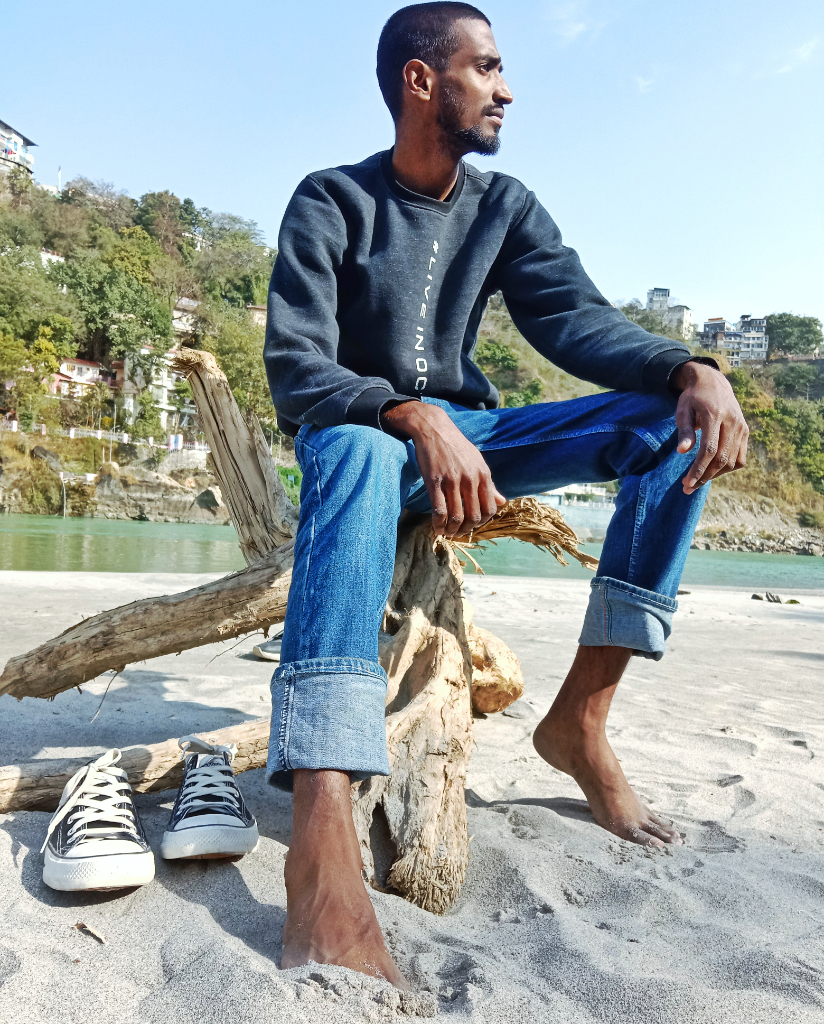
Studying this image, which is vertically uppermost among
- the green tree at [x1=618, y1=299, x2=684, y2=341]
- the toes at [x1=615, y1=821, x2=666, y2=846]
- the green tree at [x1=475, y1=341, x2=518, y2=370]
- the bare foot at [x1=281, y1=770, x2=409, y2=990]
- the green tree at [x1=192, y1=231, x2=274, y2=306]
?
the green tree at [x1=618, y1=299, x2=684, y2=341]

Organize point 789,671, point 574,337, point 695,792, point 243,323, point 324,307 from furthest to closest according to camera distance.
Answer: point 243,323 < point 789,671 < point 695,792 < point 574,337 < point 324,307

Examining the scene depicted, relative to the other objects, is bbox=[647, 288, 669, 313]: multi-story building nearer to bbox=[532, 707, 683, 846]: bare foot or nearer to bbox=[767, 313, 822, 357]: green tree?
bbox=[767, 313, 822, 357]: green tree

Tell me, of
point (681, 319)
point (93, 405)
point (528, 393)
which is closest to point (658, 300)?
point (681, 319)

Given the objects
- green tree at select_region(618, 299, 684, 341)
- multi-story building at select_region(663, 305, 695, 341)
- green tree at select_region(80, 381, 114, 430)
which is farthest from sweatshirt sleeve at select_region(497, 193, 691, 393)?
multi-story building at select_region(663, 305, 695, 341)

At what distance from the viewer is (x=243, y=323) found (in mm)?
65500

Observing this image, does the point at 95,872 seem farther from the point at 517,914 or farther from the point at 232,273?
the point at 232,273

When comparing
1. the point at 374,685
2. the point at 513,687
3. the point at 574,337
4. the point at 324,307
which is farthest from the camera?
the point at 513,687

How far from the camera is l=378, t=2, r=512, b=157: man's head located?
6.39 ft

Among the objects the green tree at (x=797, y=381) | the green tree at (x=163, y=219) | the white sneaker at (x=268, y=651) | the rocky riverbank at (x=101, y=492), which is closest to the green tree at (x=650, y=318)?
the green tree at (x=797, y=381)

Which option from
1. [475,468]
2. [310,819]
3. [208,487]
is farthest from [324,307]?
[208,487]

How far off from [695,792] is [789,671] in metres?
3.11

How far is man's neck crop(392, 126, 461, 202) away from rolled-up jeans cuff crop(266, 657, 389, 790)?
1.43 metres

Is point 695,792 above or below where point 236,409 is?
below

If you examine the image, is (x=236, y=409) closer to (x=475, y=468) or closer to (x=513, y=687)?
(x=513, y=687)
